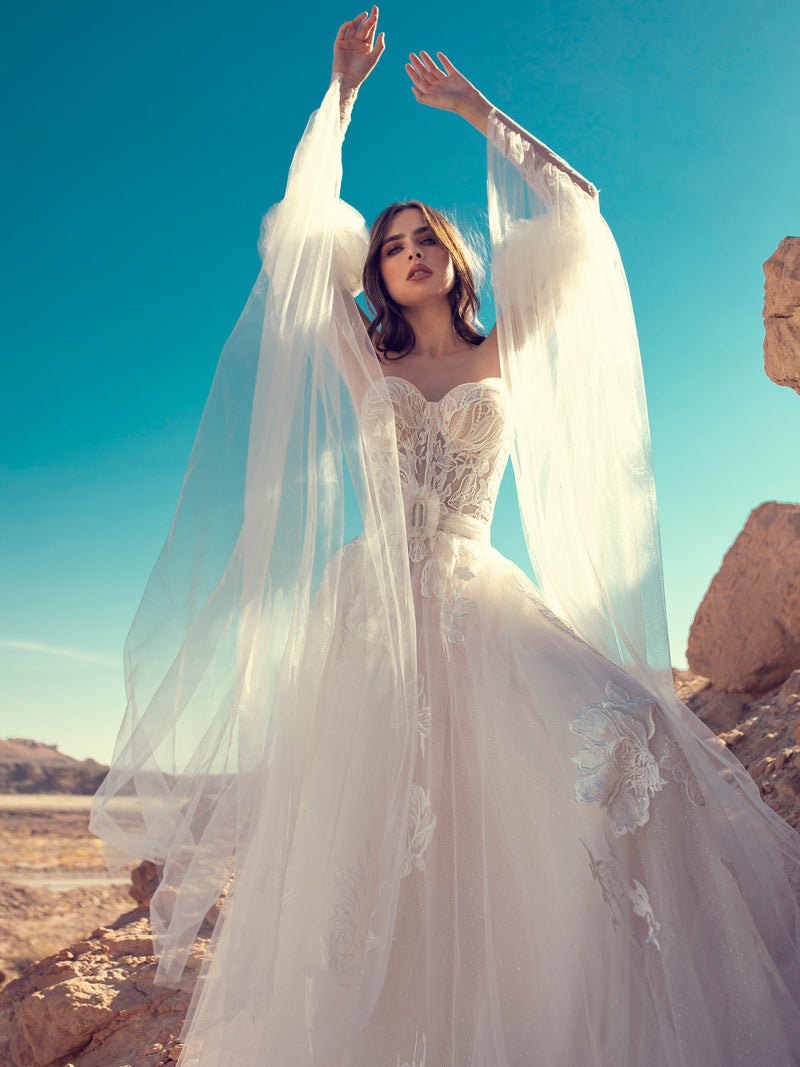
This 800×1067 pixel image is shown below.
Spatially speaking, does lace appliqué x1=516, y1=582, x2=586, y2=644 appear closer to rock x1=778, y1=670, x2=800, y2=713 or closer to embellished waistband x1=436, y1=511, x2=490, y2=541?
embellished waistband x1=436, y1=511, x2=490, y2=541

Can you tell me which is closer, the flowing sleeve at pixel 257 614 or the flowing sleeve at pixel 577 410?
the flowing sleeve at pixel 257 614

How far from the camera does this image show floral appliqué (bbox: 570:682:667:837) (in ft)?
5.81

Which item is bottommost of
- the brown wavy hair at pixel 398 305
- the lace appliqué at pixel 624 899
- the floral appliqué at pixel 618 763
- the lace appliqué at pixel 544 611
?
the lace appliqué at pixel 624 899

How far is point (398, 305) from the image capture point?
3.15 metres

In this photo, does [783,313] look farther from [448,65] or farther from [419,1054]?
[419,1054]

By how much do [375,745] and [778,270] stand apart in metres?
2.04

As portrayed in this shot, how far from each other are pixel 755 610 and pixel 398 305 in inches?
94.9

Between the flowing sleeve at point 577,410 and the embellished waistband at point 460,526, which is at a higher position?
the flowing sleeve at point 577,410

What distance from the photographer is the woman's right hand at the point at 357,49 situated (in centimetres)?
294

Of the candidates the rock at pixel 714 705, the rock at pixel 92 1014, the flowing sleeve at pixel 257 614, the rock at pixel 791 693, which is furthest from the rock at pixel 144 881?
the rock at pixel 791 693

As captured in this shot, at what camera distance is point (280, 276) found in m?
2.61

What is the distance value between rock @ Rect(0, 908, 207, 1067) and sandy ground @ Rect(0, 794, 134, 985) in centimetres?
41

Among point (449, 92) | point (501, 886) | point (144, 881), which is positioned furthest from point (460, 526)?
point (144, 881)

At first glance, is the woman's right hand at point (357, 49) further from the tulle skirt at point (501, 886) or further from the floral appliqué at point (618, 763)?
the floral appliqué at point (618, 763)
